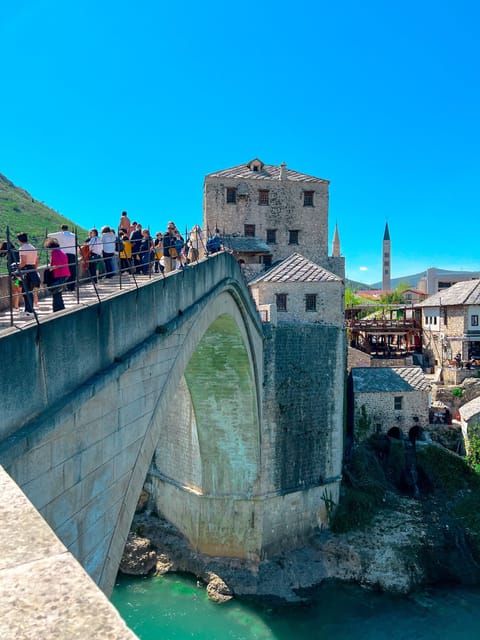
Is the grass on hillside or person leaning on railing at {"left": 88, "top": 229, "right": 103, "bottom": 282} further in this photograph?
the grass on hillside

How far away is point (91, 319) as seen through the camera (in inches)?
213

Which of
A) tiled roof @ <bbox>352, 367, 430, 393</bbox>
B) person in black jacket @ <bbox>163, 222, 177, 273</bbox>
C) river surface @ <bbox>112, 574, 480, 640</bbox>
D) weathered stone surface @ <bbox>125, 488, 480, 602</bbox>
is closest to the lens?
person in black jacket @ <bbox>163, 222, 177, 273</bbox>

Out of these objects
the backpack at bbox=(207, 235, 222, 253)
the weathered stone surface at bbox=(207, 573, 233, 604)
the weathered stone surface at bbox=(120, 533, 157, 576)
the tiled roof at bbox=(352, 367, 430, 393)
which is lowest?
the weathered stone surface at bbox=(207, 573, 233, 604)

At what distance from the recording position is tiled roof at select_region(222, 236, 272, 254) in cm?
2230

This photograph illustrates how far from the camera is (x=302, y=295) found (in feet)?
65.6

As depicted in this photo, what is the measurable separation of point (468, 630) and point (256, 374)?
11.0 m

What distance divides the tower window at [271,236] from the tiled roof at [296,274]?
2744 mm

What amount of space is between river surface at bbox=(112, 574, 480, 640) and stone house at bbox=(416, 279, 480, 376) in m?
15.3

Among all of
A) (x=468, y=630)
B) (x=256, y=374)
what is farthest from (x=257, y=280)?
(x=468, y=630)

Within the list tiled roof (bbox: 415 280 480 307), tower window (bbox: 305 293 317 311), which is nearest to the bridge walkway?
tower window (bbox: 305 293 317 311)

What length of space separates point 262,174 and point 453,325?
58.5 feet

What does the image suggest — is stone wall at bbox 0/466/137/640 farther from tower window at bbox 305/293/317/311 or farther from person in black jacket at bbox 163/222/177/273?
tower window at bbox 305/293/317/311

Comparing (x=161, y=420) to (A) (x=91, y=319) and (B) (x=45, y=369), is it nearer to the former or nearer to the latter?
(A) (x=91, y=319)

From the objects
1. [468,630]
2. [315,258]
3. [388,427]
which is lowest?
[468,630]
